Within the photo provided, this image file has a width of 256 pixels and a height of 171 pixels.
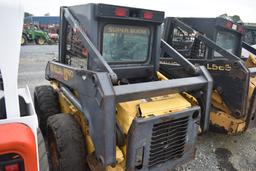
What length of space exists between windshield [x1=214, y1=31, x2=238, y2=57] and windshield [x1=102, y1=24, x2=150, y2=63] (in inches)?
73.6

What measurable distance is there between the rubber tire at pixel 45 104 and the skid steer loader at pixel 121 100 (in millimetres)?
241

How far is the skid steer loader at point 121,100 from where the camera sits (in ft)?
7.65

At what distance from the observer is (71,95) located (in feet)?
10.2

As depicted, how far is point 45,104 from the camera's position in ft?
12.1

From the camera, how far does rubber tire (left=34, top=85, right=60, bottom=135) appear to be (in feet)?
12.0

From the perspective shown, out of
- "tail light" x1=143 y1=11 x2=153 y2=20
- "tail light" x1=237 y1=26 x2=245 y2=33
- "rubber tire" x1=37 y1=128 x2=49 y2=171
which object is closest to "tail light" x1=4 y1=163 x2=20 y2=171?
"rubber tire" x1=37 y1=128 x2=49 y2=171

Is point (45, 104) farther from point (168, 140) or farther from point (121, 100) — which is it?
point (168, 140)

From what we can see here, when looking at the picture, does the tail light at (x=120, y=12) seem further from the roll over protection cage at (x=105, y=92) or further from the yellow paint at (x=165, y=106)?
the yellow paint at (x=165, y=106)

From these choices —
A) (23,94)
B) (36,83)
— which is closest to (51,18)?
(36,83)

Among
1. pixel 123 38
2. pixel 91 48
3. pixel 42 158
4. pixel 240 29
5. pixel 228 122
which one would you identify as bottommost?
pixel 228 122

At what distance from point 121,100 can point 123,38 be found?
3.23ft

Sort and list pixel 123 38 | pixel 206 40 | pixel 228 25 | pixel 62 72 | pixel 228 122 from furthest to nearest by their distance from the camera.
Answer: pixel 228 25, pixel 206 40, pixel 228 122, pixel 62 72, pixel 123 38

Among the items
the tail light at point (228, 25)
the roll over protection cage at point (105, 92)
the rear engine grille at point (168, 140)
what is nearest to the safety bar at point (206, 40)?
the tail light at point (228, 25)

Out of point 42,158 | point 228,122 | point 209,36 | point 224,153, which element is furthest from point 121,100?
point 209,36
